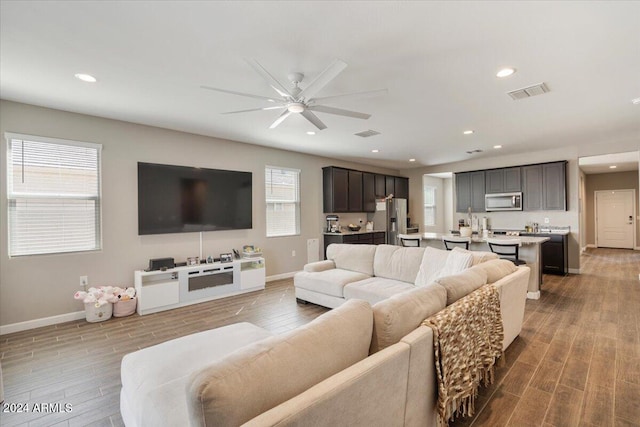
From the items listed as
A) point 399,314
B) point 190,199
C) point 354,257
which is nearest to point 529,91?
point 354,257

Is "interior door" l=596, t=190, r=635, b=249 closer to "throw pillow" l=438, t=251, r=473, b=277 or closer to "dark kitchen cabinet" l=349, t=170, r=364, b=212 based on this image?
"dark kitchen cabinet" l=349, t=170, r=364, b=212

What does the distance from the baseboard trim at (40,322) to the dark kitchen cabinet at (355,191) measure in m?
5.32

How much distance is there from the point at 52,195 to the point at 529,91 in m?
5.76

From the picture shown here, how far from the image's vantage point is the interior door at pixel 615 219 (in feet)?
30.5

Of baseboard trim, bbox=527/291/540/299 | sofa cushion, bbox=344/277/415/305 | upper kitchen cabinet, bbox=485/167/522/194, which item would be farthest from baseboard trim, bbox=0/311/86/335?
upper kitchen cabinet, bbox=485/167/522/194

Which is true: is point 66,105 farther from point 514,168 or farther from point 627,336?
point 514,168

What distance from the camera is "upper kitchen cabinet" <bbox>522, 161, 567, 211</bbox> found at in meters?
6.13

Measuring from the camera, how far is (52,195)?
3.65 m

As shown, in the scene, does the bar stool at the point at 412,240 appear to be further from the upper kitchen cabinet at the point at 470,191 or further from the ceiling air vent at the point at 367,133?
the upper kitchen cabinet at the point at 470,191

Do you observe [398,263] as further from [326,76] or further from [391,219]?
[391,219]

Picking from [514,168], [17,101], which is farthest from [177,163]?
[514,168]

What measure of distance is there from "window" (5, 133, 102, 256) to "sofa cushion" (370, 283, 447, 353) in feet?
13.5

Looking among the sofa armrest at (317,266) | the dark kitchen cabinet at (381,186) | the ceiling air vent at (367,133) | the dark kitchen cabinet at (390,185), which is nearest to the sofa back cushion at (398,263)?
the sofa armrest at (317,266)

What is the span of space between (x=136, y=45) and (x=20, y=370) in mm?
→ 2954
